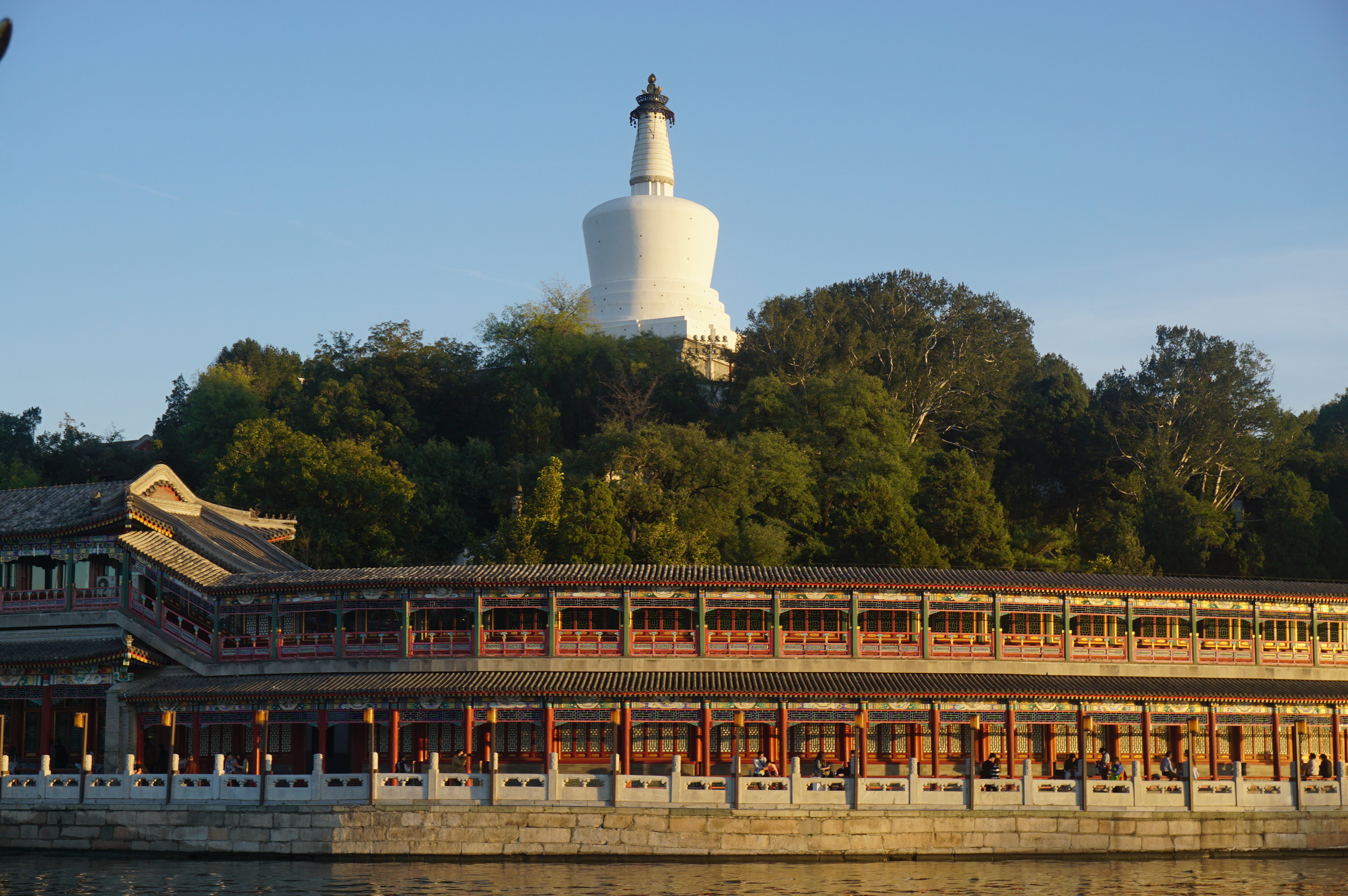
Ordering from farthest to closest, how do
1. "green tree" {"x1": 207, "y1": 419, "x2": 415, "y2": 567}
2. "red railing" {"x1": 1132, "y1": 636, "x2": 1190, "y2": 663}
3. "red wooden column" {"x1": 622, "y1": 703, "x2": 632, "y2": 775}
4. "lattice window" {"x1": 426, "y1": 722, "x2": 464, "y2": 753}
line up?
"green tree" {"x1": 207, "y1": 419, "x2": 415, "y2": 567} < "red railing" {"x1": 1132, "y1": 636, "x2": 1190, "y2": 663} < "lattice window" {"x1": 426, "y1": 722, "x2": 464, "y2": 753} < "red wooden column" {"x1": 622, "y1": 703, "x2": 632, "y2": 775}

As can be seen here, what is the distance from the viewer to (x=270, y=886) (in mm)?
27125

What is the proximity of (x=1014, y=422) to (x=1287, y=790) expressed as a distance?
123 ft

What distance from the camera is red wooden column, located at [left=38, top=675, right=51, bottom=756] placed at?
115 ft

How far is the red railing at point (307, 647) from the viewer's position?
119 feet

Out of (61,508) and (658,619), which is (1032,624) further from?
(61,508)

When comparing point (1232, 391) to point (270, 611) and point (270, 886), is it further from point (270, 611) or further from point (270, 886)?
point (270, 886)

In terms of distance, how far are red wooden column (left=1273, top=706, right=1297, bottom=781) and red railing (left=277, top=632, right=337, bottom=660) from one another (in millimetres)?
22228

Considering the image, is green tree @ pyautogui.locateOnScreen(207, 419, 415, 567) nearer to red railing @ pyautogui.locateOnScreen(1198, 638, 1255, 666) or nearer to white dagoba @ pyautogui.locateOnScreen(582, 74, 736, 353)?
white dagoba @ pyautogui.locateOnScreen(582, 74, 736, 353)

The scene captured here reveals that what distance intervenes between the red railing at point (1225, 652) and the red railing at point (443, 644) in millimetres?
18818

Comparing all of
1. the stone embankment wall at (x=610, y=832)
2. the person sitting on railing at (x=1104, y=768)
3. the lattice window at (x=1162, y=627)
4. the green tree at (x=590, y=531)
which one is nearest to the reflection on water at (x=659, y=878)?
the stone embankment wall at (x=610, y=832)

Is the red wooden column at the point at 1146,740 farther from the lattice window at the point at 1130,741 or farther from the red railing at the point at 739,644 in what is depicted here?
the red railing at the point at 739,644

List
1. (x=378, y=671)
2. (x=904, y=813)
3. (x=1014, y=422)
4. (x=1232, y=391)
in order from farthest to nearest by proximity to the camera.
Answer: (x=1014, y=422) → (x=1232, y=391) → (x=378, y=671) → (x=904, y=813)

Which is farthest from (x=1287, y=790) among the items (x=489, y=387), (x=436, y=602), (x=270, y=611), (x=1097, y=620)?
(x=489, y=387)

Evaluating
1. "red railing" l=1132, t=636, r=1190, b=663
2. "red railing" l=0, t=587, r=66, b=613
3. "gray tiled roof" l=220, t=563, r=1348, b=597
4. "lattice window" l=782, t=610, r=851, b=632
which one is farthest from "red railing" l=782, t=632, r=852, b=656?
"red railing" l=0, t=587, r=66, b=613
